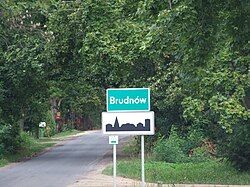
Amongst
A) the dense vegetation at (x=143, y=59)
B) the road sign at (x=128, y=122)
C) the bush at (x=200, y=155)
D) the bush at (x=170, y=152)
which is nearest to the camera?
the dense vegetation at (x=143, y=59)

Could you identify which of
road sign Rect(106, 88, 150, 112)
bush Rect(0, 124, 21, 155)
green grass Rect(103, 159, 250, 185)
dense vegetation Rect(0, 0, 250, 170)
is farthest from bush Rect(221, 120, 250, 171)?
bush Rect(0, 124, 21, 155)

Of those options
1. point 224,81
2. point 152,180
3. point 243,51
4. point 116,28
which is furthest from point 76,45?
point 243,51

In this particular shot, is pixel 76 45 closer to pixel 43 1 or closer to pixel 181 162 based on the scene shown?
pixel 43 1

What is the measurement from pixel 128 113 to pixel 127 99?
11.9 inches

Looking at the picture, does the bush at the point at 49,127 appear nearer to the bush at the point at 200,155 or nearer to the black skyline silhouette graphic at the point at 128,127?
the bush at the point at 200,155

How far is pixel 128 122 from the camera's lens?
10750mm

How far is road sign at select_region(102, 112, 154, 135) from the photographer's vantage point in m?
10.7

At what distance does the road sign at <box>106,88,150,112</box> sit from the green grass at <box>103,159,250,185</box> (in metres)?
7.43

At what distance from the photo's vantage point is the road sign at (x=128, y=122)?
35.2ft

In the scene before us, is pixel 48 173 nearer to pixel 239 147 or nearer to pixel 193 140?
pixel 239 147

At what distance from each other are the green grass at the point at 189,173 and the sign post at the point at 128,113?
292 inches

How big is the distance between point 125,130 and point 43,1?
1431 cm

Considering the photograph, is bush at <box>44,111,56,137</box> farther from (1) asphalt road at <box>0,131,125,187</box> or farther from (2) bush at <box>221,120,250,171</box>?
(2) bush at <box>221,120,250,171</box>

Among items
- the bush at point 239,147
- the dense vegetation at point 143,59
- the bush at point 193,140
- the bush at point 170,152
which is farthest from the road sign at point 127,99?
the bush at point 193,140
